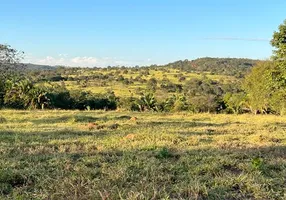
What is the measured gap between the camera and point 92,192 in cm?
412

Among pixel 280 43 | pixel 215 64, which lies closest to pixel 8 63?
pixel 280 43

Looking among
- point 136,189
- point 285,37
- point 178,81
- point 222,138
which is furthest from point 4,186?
point 178,81

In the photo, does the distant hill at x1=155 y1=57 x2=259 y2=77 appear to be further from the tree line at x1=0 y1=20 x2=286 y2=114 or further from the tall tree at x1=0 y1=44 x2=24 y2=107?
the tall tree at x1=0 y1=44 x2=24 y2=107

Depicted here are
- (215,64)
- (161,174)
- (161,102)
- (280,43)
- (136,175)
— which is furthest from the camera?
(215,64)

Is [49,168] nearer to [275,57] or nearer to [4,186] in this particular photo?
[4,186]

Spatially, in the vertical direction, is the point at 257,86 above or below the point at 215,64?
below

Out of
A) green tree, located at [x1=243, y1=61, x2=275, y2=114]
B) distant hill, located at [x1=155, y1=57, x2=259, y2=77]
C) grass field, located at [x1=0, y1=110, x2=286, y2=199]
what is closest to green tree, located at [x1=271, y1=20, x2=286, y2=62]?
grass field, located at [x1=0, y1=110, x2=286, y2=199]

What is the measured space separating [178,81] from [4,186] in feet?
284

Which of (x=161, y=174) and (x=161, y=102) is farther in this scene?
(x=161, y=102)

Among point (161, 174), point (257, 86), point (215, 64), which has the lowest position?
point (161, 174)

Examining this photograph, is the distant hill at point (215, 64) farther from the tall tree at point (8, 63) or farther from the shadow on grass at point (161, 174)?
the shadow on grass at point (161, 174)

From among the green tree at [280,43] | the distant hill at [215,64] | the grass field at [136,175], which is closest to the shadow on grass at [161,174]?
the grass field at [136,175]

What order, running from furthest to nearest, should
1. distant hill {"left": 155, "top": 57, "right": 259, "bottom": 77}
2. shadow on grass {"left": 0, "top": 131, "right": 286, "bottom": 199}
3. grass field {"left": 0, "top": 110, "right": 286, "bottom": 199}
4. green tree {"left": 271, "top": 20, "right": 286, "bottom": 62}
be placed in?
distant hill {"left": 155, "top": 57, "right": 259, "bottom": 77} → green tree {"left": 271, "top": 20, "right": 286, "bottom": 62} → shadow on grass {"left": 0, "top": 131, "right": 286, "bottom": 199} → grass field {"left": 0, "top": 110, "right": 286, "bottom": 199}

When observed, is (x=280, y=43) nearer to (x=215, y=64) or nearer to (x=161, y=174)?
(x=161, y=174)
